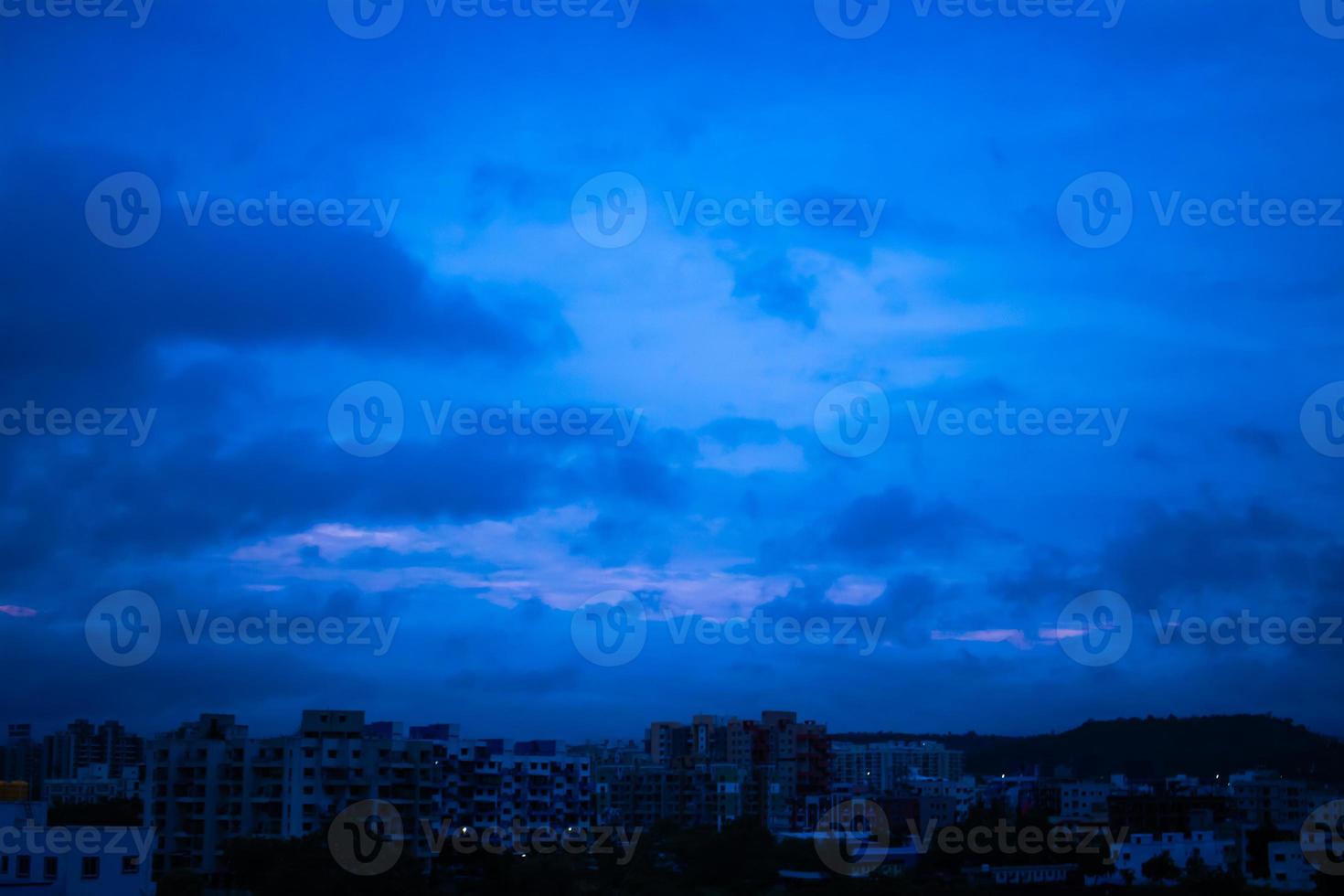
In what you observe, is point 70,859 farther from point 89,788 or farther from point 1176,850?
point 89,788

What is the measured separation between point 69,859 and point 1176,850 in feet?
105

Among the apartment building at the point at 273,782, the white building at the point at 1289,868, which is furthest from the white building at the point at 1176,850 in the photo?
the apartment building at the point at 273,782

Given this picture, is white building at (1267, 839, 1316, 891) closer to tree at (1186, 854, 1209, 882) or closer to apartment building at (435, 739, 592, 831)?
tree at (1186, 854, 1209, 882)

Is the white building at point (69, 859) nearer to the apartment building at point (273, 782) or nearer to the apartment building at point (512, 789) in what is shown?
the apartment building at point (273, 782)

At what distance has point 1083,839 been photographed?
40.5m

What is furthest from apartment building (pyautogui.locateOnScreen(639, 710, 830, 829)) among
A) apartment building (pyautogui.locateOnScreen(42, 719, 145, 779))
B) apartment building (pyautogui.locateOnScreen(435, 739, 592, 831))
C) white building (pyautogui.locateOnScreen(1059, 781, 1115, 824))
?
apartment building (pyautogui.locateOnScreen(42, 719, 145, 779))

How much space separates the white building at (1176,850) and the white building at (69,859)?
2857cm

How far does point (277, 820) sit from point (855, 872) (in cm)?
1604

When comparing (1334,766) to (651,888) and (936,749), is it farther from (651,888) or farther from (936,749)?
(651,888)

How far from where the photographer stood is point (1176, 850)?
3934cm

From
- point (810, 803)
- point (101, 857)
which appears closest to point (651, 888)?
point (101, 857)

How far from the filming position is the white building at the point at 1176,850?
3825cm

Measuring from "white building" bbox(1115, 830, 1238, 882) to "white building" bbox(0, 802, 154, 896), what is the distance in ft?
93.7

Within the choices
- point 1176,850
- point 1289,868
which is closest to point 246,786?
point 1176,850
